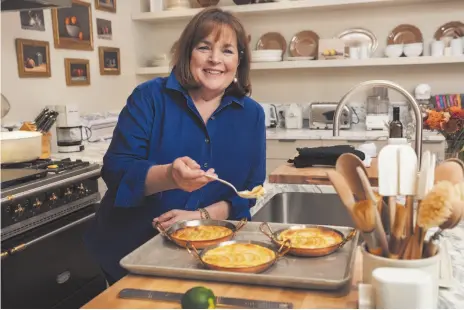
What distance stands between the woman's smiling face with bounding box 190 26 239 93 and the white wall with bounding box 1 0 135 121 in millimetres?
→ 1898

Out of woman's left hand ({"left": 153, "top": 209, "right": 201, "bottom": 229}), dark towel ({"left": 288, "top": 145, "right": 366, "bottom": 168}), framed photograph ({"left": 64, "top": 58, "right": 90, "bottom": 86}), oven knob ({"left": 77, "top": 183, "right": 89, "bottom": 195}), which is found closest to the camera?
woman's left hand ({"left": 153, "top": 209, "right": 201, "bottom": 229})

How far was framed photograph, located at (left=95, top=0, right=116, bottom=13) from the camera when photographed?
155 inches

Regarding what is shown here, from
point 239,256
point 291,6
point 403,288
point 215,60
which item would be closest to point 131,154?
point 215,60

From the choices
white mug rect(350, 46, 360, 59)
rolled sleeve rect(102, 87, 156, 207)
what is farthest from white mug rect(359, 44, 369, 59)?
rolled sleeve rect(102, 87, 156, 207)

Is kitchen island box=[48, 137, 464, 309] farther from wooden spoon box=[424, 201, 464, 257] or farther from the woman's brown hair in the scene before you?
the woman's brown hair

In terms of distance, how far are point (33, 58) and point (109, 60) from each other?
3.10 ft

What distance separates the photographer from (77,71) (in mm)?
3707

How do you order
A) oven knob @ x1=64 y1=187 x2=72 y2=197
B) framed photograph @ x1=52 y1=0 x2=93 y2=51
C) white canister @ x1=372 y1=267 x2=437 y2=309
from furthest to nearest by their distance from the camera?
framed photograph @ x1=52 y1=0 x2=93 y2=51 < oven knob @ x1=64 y1=187 x2=72 y2=197 < white canister @ x1=372 y1=267 x2=437 y2=309

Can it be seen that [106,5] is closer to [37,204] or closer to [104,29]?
[104,29]

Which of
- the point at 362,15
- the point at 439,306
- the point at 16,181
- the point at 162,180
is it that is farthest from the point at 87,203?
the point at 362,15

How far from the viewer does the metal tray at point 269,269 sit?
0.98m

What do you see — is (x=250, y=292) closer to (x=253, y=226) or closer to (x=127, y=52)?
(x=253, y=226)

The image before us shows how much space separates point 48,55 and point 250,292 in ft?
9.41

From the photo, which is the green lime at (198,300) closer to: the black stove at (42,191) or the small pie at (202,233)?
the small pie at (202,233)
